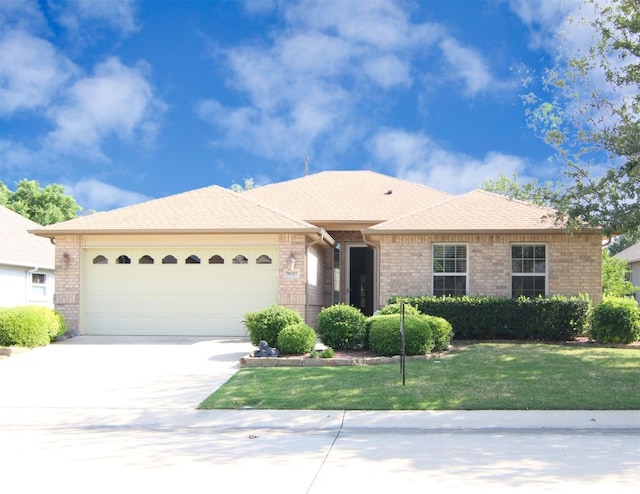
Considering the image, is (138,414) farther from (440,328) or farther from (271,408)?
(440,328)

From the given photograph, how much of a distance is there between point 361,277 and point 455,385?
38.0 ft

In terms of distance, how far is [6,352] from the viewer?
13.8m

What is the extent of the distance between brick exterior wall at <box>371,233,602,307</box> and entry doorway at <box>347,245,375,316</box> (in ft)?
12.6

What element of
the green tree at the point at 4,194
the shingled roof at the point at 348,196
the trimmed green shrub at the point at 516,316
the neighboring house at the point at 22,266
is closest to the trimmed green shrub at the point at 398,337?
the trimmed green shrub at the point at 516,316

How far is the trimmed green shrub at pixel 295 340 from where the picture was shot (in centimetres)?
1232

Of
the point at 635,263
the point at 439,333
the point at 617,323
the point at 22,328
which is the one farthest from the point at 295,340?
the point at 635,263

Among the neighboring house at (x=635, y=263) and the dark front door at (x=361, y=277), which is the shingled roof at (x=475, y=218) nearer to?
the dark front door at (x=361, y=277)

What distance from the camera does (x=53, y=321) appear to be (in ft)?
51.3

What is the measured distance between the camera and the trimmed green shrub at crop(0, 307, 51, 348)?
1418 centimetres

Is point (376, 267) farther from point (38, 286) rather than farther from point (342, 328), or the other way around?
point (38, 286)

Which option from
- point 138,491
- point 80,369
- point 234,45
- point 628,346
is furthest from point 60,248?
point 628,346

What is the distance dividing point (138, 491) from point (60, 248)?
43.8 feet

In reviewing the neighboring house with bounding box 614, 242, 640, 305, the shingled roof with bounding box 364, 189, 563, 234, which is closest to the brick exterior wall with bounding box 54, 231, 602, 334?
the shingled roof with bounding box 364, 189, 563, 234

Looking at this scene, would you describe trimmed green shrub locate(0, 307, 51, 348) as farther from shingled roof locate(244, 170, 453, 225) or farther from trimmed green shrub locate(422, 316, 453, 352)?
trimmed green shrub locate(422, 316, 453, 352)
